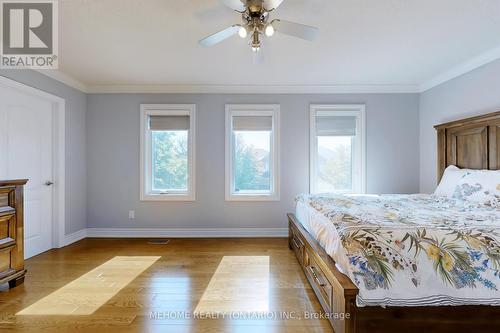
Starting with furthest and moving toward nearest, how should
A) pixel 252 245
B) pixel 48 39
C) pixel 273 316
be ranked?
1. pixel 252 245
2. pixel 48 39
3. pixel 273 316

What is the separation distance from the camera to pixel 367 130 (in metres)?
4.12

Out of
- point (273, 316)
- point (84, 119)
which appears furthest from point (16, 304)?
point (84, 119)

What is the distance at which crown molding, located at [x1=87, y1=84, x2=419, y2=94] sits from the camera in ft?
13.3

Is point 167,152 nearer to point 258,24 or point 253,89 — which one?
point 253,89

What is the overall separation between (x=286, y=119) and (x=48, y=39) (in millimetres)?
3086

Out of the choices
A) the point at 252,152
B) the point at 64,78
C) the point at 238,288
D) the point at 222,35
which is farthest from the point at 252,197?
the point at 64,78

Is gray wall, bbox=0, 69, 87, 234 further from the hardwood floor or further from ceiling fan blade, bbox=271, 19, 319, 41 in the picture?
ceiling fan blade, bbox=271, 19, 319, 41

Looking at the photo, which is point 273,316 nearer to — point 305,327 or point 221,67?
point 305,327

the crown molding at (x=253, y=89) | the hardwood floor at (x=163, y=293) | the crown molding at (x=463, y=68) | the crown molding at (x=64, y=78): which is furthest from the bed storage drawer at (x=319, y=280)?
the crown molding at (x=64, y=78)

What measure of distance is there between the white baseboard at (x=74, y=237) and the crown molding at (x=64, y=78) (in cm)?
222

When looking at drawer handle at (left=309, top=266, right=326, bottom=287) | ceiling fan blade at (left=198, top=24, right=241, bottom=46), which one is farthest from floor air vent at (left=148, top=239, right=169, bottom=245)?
ceiling fan blade at (left=198, top=24, right=241, bottom=46)

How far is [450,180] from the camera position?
3.03m

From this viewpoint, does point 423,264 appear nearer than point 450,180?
Yes

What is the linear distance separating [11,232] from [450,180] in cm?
469
